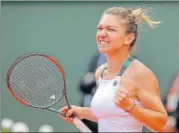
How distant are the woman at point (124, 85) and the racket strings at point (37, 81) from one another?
108 millimetres

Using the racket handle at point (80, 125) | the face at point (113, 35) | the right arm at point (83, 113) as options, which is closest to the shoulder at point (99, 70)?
the right arm at point (83, 113)

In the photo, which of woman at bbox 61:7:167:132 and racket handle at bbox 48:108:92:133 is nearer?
woman at bbox 61:7:167:132

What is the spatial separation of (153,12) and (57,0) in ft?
1.60

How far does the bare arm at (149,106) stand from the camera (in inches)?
131

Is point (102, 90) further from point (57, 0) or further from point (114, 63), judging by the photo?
point (57, 0)

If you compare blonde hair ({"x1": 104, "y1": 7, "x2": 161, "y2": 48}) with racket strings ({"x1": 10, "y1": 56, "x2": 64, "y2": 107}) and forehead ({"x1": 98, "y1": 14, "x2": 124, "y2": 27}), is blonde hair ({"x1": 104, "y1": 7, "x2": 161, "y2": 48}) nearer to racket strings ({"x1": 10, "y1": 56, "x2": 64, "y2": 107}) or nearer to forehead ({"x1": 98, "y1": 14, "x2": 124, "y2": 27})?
forehead ({"x1": 98, "y1": 14, "x2": 124, "y2": 27})

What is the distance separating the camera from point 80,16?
12.2 ft

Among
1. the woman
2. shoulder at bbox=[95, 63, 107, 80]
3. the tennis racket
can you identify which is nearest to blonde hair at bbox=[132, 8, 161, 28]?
the woman

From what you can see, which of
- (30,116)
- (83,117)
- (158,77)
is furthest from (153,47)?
(30,116)

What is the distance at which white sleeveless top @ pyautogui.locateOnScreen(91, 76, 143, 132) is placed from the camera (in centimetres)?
337

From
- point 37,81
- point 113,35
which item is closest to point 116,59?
point 113,35

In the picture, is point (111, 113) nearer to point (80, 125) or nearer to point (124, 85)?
point (124, 85)

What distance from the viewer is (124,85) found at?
11.1 ft

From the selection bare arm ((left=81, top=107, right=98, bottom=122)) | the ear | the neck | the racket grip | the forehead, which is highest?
the forehead
